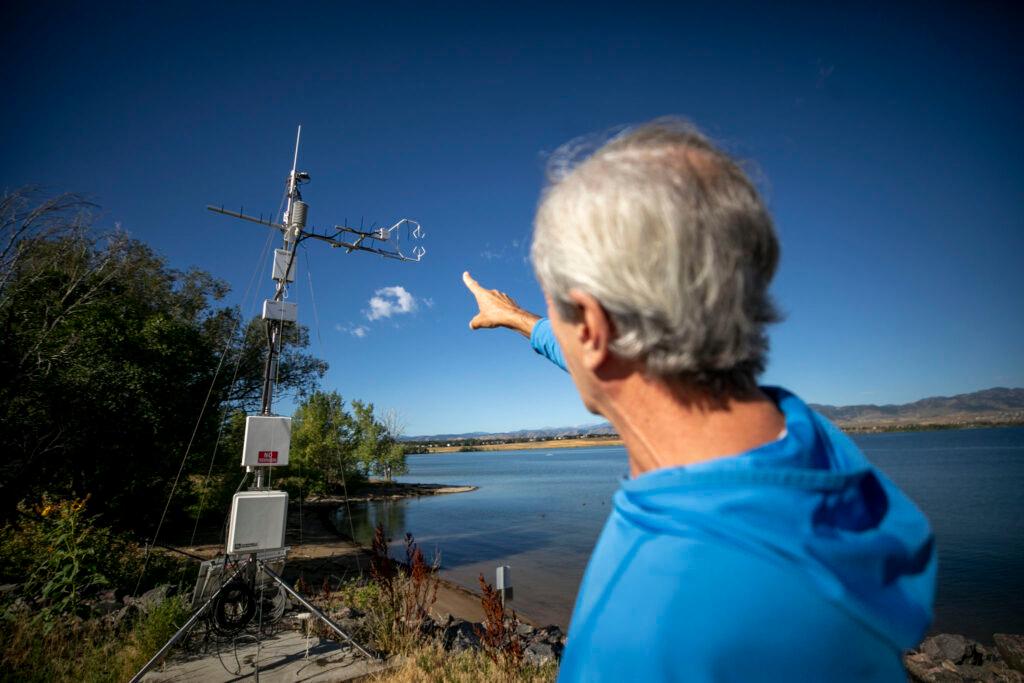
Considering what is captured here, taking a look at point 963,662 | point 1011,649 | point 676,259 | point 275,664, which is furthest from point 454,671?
point 1011,649

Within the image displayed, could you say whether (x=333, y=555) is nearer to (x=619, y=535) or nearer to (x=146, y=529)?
(x=146, y=529)

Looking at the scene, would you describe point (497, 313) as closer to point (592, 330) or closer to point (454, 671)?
point (592, 330)

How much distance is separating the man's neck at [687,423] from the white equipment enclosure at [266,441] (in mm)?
4914

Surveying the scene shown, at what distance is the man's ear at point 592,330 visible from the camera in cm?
71

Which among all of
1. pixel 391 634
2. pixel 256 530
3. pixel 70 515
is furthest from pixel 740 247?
pixel 70 515

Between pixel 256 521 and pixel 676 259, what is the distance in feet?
17.7

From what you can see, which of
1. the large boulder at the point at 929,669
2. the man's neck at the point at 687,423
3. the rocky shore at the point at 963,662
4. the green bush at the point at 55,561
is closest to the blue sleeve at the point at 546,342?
the man's neck at the point at 687,423

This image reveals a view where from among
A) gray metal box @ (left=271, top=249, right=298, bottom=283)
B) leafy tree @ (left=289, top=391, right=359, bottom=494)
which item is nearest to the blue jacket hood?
gray metal box @ (left=271, top=249, right=298, bottom=283)

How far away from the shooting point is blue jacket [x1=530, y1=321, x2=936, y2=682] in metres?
0.52

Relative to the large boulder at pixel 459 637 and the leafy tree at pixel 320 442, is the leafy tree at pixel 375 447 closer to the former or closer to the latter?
the leafy tree at pixel 320 442

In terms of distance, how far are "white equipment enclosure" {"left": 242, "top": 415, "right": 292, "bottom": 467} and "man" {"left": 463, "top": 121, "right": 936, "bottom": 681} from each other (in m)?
4.92

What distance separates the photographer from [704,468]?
0.57 m

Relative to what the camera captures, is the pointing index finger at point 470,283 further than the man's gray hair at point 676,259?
Yes

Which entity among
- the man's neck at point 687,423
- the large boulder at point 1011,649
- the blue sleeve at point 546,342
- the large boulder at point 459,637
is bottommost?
the large boulder at point 1011,649
